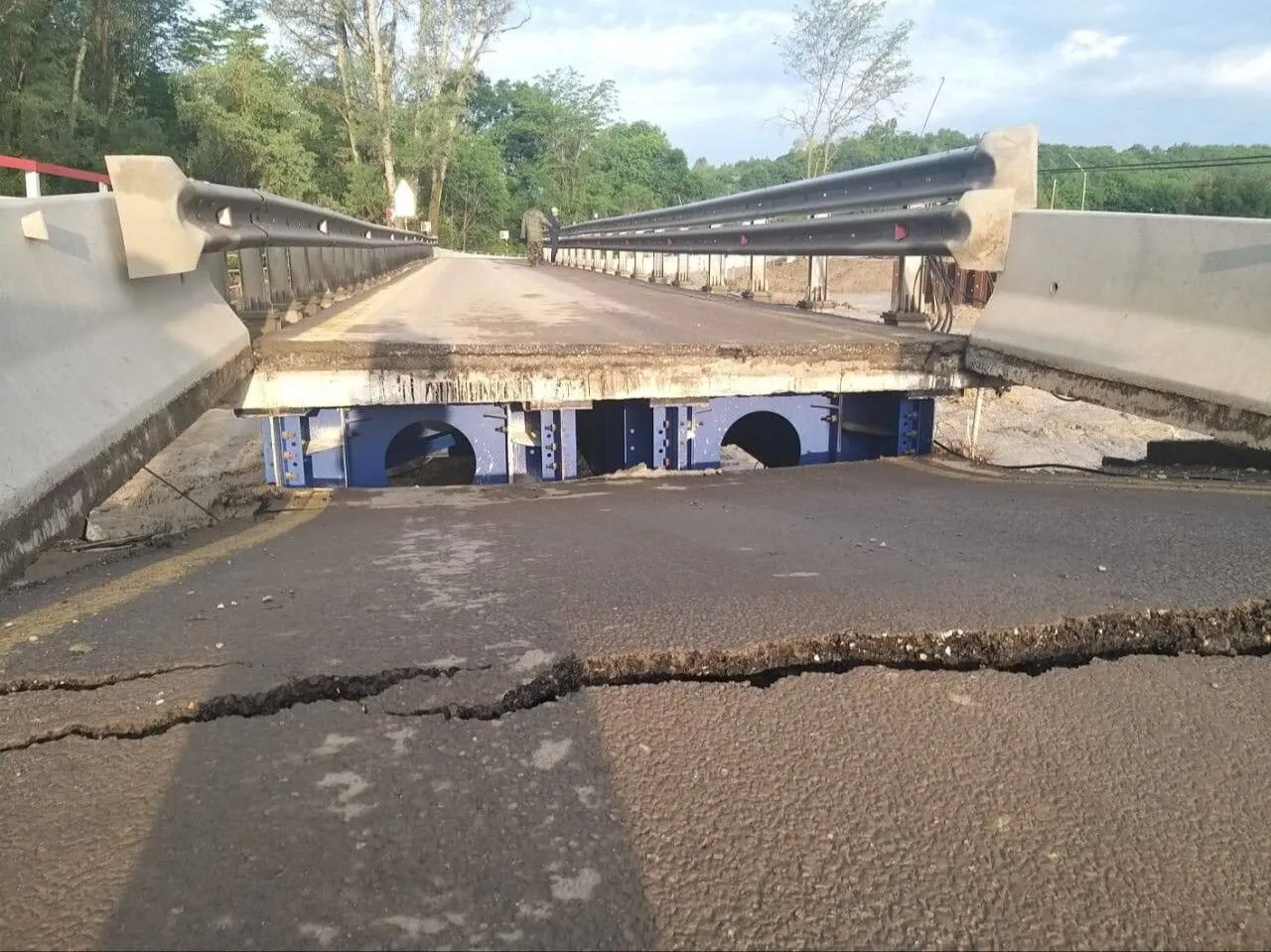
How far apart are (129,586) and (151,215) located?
187cm

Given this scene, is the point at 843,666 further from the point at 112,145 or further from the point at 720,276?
the point at 112,145

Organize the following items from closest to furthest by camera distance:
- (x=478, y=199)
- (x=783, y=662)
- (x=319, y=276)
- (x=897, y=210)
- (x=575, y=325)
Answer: (x=783, y=662) < (x=897, y=210) < (x=575, y=325) < (x=319, y=276) < (x=478, y=199)

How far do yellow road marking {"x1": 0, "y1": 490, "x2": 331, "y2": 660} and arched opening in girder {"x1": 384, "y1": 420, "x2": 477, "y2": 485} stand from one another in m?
3.27

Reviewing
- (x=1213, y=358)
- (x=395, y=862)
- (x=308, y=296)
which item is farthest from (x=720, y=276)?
(x=395, y=862)

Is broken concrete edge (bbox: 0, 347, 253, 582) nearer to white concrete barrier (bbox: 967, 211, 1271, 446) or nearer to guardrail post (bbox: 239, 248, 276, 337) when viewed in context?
guardrail post (bbox: 239, 248, 276, 337)

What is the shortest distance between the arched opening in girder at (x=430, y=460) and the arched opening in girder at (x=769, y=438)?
226cm

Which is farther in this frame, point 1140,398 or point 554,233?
point 554,233

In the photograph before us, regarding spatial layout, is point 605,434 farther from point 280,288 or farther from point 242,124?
point 242,124

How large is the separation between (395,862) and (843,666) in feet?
3.90

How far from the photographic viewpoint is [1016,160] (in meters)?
5.46

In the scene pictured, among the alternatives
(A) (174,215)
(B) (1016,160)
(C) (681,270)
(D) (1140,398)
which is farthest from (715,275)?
(A) (174,215)

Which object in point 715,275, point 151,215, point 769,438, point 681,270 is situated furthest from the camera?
point 681,270

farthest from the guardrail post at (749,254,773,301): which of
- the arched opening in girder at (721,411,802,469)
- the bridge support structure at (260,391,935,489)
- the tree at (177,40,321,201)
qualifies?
the tree at (177,40,321,201)

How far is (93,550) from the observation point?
377cm
